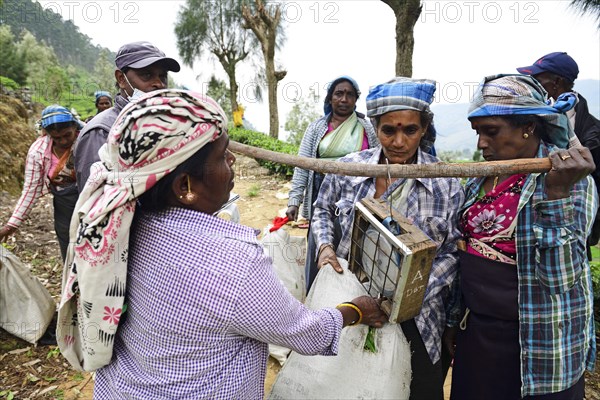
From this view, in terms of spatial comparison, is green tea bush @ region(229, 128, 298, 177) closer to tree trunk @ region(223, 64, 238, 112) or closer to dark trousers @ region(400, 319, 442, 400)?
tree trunk @ region(223, 64, 238, 112)

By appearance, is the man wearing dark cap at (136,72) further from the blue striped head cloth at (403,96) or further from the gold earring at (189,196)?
the blue striped head cloth at (403,96)

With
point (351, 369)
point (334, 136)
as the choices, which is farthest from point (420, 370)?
point (334, 136)

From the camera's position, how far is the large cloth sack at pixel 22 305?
123 inches

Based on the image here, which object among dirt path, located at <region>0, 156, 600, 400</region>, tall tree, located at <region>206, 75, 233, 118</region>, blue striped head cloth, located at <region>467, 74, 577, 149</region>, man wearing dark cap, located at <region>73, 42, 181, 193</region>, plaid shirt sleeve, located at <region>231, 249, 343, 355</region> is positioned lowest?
dirt path, located at <region>0, 156, 600, 400</region>

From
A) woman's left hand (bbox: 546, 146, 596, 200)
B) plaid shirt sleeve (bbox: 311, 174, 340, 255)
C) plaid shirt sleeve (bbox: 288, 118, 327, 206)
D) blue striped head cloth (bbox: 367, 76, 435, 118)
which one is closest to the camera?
woman's left hand (bbox: 546, 146, 596, 200)

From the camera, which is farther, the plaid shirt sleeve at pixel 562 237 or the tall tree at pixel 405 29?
the tall tree at pixel 405 29

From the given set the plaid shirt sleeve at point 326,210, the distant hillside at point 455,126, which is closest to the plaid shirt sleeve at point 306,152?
the distant hillside at point 455,126

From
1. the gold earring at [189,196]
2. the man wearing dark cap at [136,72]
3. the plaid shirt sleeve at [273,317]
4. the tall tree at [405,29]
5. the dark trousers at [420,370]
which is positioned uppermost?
the tall tree at [405,29]

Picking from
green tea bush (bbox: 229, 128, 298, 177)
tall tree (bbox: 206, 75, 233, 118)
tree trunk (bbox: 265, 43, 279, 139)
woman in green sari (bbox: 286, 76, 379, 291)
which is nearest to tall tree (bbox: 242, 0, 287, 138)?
tree trunk (bbox: 265, 43, 279, 139)

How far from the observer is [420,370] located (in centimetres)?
173

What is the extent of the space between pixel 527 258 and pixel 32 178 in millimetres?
3522

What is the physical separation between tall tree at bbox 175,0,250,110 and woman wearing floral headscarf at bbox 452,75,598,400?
2540cm

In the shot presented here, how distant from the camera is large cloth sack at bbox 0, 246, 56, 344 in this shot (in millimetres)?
3113

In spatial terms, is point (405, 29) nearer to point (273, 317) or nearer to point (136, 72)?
point (136, 72)
